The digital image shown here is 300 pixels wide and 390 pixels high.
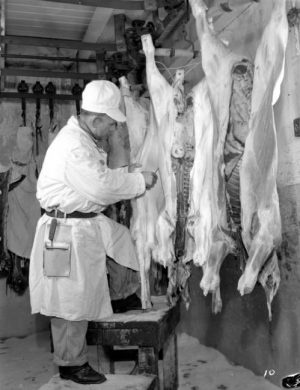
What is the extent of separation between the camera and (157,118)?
10.1 ft

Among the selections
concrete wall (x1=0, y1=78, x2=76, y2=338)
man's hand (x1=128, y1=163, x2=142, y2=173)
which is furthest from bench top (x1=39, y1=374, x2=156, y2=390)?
concrete wall (x1=0, y1=78, x2=76, y2=338)

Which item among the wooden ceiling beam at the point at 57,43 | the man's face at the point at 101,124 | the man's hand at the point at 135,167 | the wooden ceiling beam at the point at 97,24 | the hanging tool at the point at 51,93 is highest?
the wooden ceiling beam at the point at 97,24

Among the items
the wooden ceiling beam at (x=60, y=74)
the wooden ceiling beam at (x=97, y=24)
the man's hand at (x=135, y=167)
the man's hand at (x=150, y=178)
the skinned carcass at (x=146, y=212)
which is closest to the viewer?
the man's hand at (x=150, y=178)

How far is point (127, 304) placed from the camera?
3.28 metres

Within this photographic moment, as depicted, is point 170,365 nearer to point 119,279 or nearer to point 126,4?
point 119,279

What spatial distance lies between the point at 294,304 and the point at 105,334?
132 centimetres

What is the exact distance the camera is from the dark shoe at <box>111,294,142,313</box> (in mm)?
3244

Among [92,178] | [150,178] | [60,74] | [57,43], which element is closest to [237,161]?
[150,178]

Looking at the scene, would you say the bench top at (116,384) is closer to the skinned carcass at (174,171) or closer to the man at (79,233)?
the man at (79,233)

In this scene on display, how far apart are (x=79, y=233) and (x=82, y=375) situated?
0.84 metres

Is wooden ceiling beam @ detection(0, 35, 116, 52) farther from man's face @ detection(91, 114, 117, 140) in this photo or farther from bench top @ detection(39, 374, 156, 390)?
bench top @ detection(39, 374, 156, 390)

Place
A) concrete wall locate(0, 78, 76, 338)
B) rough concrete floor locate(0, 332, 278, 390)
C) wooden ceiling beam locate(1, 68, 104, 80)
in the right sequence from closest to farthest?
1. rough concrete floor locate(0, 332, 278, 390)
2. wooden ceiling beam locate(1, 68, 104, 80)
3. concrete wall locate(0, 78, 76, 338)

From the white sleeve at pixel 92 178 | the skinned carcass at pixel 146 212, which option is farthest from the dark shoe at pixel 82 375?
the white sleeve at pixel 92 178

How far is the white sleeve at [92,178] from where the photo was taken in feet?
9.25
